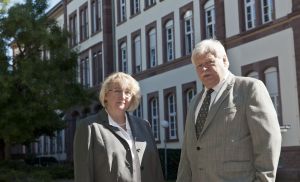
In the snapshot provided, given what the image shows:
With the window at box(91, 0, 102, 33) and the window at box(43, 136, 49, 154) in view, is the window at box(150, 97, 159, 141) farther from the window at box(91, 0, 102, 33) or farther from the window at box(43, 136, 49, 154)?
the window at box(43, 136, 49, 154)

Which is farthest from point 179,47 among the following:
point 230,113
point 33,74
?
point 230,113

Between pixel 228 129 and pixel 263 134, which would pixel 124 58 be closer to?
pixel 228 129

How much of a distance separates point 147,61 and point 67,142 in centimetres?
1677

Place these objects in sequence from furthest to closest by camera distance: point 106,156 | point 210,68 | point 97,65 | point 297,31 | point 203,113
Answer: point 97,65 → point 297,31 → point 106,156 → point 203,113 → point 210,68

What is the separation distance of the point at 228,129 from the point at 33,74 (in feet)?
71.6

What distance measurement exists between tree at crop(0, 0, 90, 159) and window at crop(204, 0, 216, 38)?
6534 mm

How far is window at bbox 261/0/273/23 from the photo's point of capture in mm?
24969

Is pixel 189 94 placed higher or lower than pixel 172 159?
higher

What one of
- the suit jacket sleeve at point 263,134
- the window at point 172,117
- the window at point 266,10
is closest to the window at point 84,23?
the window at point 172,117

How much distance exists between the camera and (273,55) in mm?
24094

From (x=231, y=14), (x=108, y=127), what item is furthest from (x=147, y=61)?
(x=108, y=127)

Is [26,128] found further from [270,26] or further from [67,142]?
[67,142]

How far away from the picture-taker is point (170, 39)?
33.6m

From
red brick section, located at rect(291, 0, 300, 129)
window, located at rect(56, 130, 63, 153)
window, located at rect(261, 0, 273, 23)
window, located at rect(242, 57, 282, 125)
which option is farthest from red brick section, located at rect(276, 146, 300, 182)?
window, located at rect(56, 130, 63, 153)
